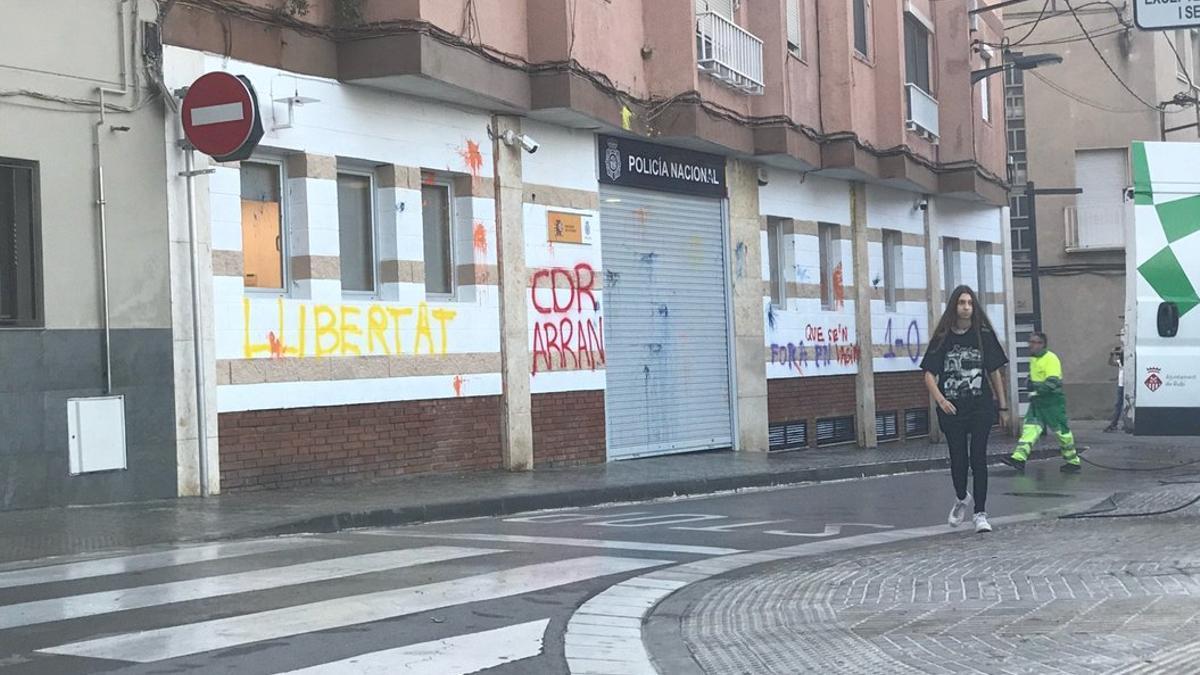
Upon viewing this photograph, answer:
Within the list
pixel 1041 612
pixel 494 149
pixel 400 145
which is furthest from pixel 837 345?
pixel 1041 612

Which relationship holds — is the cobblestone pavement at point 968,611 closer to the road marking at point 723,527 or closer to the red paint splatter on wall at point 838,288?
the road marking at point 723,527

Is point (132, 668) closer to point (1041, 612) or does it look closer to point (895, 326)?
point (1041, 612)

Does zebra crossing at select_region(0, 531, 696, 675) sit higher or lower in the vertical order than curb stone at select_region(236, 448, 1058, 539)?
higher

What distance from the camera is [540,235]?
19.0m

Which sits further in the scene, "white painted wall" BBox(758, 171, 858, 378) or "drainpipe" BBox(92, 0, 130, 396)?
"white painted wall" BBox(758, 171, 858, 378)

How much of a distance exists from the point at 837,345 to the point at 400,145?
463 inches

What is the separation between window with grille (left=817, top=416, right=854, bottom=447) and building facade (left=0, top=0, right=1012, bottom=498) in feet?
0.23

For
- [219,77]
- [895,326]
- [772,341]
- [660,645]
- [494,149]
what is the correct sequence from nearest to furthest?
[660,645]
[219,77]
[494,149]
[772,341]
[895,326]

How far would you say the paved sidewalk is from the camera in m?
11.1

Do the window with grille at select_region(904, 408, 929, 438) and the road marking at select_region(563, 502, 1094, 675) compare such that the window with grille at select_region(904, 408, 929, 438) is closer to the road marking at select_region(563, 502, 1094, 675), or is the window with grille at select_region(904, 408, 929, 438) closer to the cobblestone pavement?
the road marking at select_region(563, 502, 1094, 675)

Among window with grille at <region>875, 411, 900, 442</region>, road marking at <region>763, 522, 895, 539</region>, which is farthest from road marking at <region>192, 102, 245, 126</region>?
window with grille at <region>875, 411, 900, 442</region>

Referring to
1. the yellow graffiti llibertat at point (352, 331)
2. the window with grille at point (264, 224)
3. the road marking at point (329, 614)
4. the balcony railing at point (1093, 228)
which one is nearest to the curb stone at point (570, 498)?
the yellow graffiti llibertat at point (352, 331)

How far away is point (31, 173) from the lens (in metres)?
12.9

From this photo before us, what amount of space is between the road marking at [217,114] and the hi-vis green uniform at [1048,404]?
35.3ft
